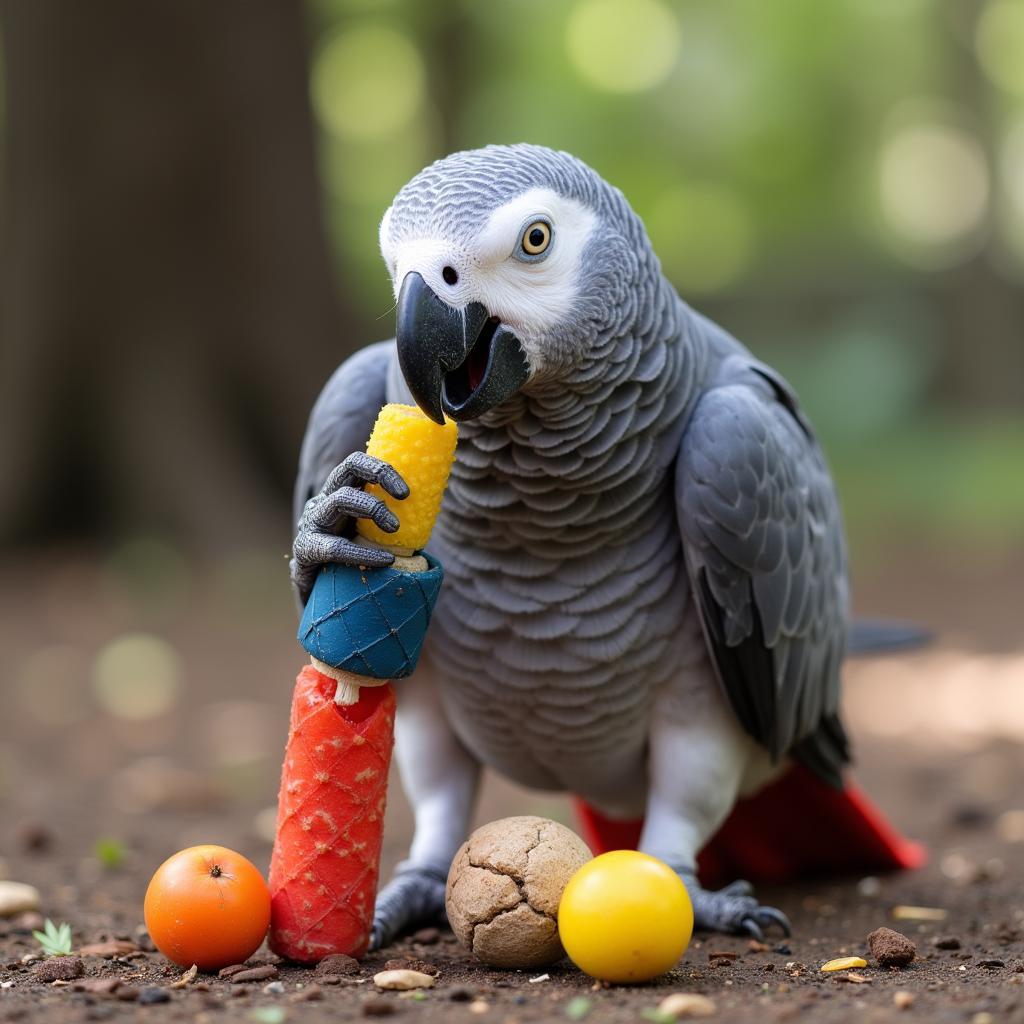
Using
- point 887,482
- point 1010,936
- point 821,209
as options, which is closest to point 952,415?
point 887,482

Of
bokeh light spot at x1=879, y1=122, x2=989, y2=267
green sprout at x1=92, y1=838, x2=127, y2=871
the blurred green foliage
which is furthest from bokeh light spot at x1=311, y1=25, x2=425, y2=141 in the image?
green sprout at x1=92, y1=838, x2=127, y2=871

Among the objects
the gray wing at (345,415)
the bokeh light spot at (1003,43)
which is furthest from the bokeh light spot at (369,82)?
the gray wing at (345,415)

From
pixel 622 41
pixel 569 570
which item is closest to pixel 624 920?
pixel 569 570

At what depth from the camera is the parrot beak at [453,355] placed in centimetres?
240

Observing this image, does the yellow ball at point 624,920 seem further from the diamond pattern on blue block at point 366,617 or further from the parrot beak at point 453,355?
the parrot beak at point 453,355

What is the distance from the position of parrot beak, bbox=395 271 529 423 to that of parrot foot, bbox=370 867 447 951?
1172 mm

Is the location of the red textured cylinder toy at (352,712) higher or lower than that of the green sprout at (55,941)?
higher

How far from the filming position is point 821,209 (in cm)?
2072

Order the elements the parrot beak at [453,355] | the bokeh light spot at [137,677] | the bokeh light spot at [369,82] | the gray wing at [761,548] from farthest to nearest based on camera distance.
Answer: the bokeh light spot at [369,82] → the bokeh light spot at [137,677] → the gray wing at [761,548] → the parrot beak at [453,355]

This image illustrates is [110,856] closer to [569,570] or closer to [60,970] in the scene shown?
[60,970]

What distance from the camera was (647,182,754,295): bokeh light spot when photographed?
67.5ft

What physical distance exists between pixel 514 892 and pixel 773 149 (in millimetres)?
19527

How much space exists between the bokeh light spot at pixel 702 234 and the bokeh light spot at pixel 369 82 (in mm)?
4228

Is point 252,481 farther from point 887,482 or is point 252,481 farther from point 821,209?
point 821,209
